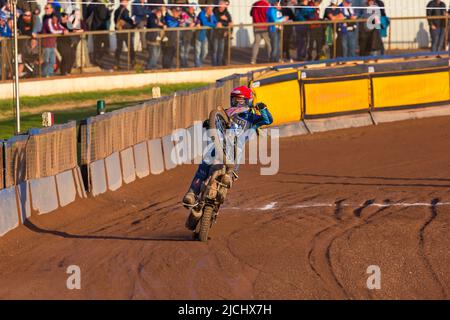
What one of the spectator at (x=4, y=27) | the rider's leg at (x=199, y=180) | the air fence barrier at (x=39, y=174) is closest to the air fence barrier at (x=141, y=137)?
the air fence barrier at (x=39, y=174)

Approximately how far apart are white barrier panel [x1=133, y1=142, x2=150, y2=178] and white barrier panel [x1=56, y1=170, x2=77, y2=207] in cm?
241

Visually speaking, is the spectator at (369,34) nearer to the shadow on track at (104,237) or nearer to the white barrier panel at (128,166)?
the white barrier panel at (128,166)

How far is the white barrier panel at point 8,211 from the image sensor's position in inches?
558

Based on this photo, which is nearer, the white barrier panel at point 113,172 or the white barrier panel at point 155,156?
the white barrier panel at point 113,172

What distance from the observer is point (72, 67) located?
28.8m

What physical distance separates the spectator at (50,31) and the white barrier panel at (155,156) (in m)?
8.41

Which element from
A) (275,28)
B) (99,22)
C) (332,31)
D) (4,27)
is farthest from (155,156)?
(332,31)

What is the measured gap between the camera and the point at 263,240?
1391cm

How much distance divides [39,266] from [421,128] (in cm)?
1379

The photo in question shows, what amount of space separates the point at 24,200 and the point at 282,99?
999 cm

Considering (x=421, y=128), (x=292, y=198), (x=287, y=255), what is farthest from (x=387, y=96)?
(x=287, y=255)

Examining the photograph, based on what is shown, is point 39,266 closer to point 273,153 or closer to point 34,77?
point 273,153

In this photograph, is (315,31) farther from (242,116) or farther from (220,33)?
(242,116)
